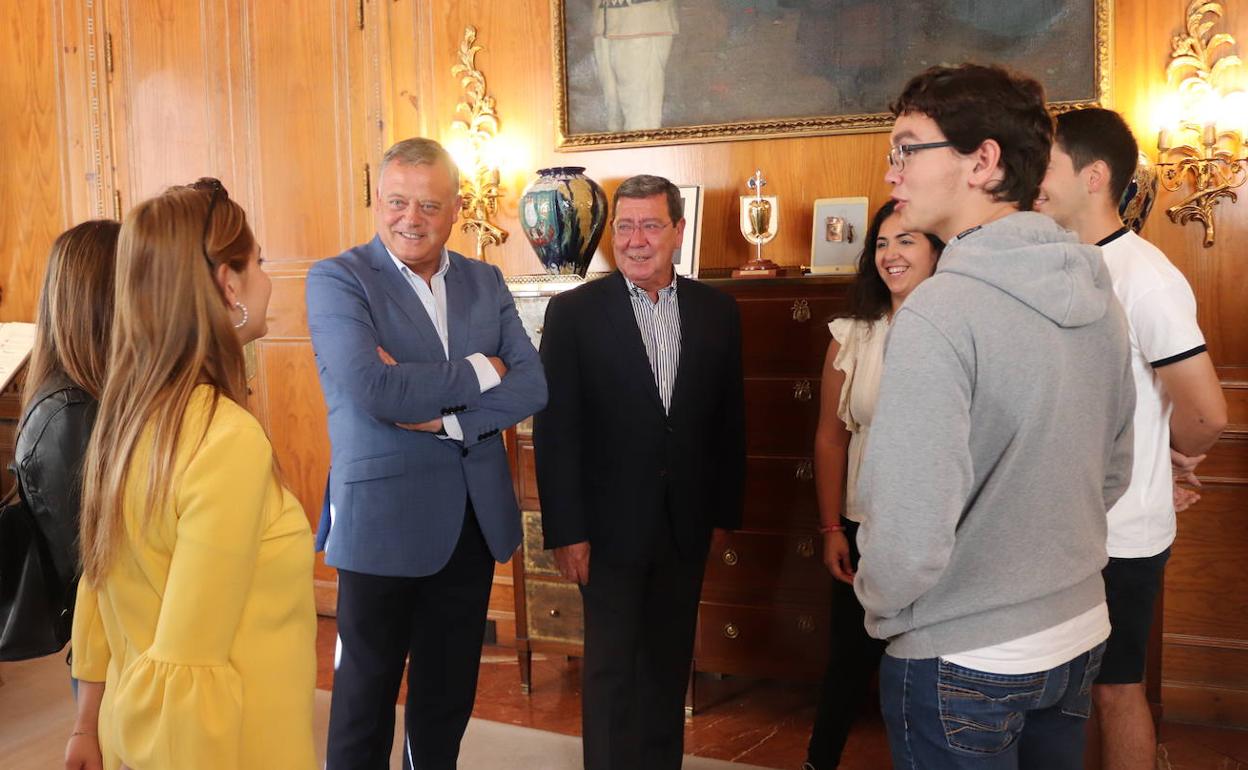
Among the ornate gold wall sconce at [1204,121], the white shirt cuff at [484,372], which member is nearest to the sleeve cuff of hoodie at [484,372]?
the white shirt cuff at [484,372]

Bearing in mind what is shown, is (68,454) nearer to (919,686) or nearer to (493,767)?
(919,686)

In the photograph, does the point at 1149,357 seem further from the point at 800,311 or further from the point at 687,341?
the point at 800,311

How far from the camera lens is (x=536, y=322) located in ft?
12.0

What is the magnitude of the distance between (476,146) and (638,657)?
8.09 feet

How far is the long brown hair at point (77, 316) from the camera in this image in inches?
69.4

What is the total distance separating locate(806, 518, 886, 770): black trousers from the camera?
2.60m

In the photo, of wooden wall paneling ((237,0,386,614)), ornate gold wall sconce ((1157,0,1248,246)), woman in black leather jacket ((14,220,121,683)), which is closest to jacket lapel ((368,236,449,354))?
woman in black leather jacket ((14,220,121,683))

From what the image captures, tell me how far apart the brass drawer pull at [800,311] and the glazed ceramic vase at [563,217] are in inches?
32.6

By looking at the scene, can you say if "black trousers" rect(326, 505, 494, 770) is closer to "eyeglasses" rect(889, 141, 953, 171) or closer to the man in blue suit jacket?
the man in blue suit jacket

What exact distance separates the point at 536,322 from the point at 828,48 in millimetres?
1519

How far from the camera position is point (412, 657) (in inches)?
98.7

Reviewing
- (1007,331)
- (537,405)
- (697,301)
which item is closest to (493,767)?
(537,405)

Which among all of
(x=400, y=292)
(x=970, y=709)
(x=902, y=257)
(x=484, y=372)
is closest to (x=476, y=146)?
(x=400, y=292)

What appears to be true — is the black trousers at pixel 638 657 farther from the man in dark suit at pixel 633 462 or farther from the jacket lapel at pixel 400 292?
the jacket lapel at pixel 400 292
